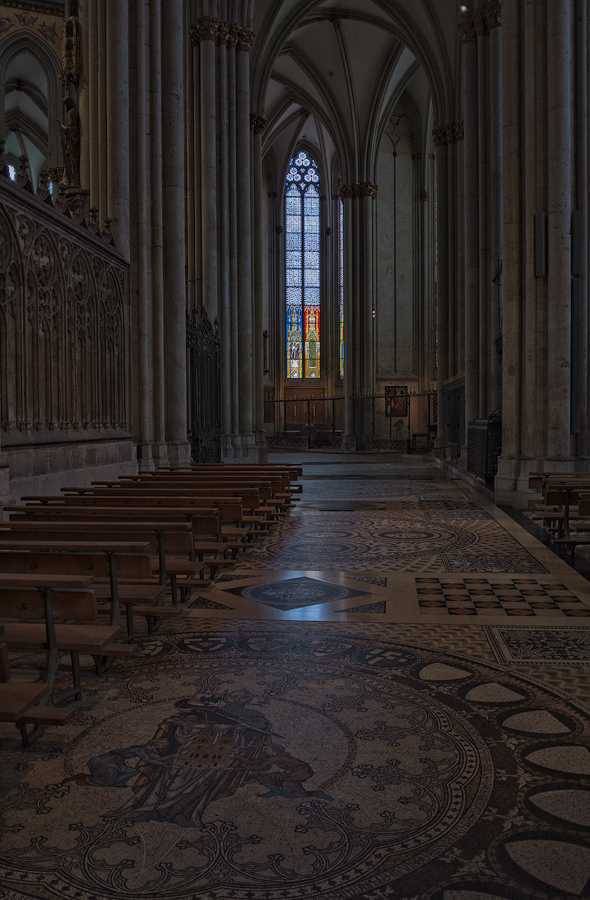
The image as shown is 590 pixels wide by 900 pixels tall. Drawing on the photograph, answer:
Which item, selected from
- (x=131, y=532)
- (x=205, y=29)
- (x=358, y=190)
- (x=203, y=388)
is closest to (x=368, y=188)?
(x=358, y=190)

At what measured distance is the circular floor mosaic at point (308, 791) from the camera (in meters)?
2.24

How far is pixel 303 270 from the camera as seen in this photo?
4069cm

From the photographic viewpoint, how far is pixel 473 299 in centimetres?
1803

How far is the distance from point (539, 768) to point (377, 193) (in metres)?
35.1

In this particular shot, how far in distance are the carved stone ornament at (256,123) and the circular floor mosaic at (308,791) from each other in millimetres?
22665

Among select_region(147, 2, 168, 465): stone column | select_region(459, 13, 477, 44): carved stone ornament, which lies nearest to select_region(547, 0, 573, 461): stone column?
select_region(147, 2, 168, 465): stone column

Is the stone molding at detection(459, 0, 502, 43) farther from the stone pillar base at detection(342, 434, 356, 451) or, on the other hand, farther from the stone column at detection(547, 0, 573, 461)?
the stone pillar base at detection(342, 434, 356, 451)

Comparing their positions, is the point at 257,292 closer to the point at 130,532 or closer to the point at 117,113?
the point at 117,113

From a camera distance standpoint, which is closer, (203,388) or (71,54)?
(71,54)

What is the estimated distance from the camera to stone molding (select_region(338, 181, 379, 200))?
3300cm

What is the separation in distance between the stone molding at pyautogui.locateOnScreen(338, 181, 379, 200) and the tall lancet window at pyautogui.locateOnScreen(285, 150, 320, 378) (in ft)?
23.8

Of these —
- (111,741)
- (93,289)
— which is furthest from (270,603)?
(93,289)

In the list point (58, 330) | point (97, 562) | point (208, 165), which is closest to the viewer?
point (97, 562)

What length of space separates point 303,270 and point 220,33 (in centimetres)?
2169
